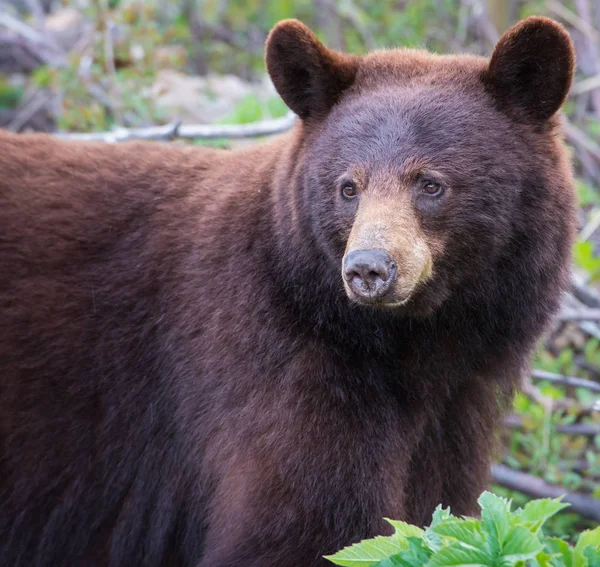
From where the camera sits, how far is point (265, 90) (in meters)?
8.62

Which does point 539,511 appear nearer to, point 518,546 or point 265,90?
point 518,546

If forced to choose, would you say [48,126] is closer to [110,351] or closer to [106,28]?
[106,28]

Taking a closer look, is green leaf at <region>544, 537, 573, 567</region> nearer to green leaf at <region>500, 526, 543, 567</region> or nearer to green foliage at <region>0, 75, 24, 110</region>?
green leaf at <region>500, 526, 543, 567</region>

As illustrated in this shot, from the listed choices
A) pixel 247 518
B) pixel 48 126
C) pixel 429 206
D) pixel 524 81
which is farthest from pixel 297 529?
pixel 48 126

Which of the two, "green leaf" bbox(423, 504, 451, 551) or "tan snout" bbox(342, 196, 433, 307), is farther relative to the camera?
"tan snout" bbox(342, 196, 433, 307)

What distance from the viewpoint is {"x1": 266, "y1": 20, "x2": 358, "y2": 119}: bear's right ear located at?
141 inches

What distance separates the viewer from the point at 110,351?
12.9 ft

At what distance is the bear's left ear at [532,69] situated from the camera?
132 inches

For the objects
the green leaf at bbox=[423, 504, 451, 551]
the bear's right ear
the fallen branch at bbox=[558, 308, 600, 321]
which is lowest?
the fallen branch at bbox=[558, 308, 600, 321]

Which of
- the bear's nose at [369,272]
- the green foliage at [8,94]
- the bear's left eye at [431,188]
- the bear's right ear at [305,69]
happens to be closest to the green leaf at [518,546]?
the bear's nose at [369,272]

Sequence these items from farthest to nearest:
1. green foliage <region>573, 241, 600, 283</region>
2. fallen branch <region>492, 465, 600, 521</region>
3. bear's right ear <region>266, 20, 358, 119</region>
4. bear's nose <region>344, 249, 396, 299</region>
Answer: green foliage <region>573, 241, 600, 283</region>
fallen branch <region>492, 465, 600, 521</region>
bear's right ear <region>266, 20, 358, 119</region>
bear's nose <region>344, 249, 396, 299</region>

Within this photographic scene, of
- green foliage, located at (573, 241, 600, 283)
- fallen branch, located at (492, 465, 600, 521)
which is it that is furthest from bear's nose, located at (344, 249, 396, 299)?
green foliage, located at (573, 241, 600, 283)

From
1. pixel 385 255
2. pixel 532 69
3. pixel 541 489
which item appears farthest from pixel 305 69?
pixel 541 489

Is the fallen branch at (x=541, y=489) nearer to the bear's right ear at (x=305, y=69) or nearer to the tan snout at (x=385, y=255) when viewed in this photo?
the tan snout at (x=385, y=255)
